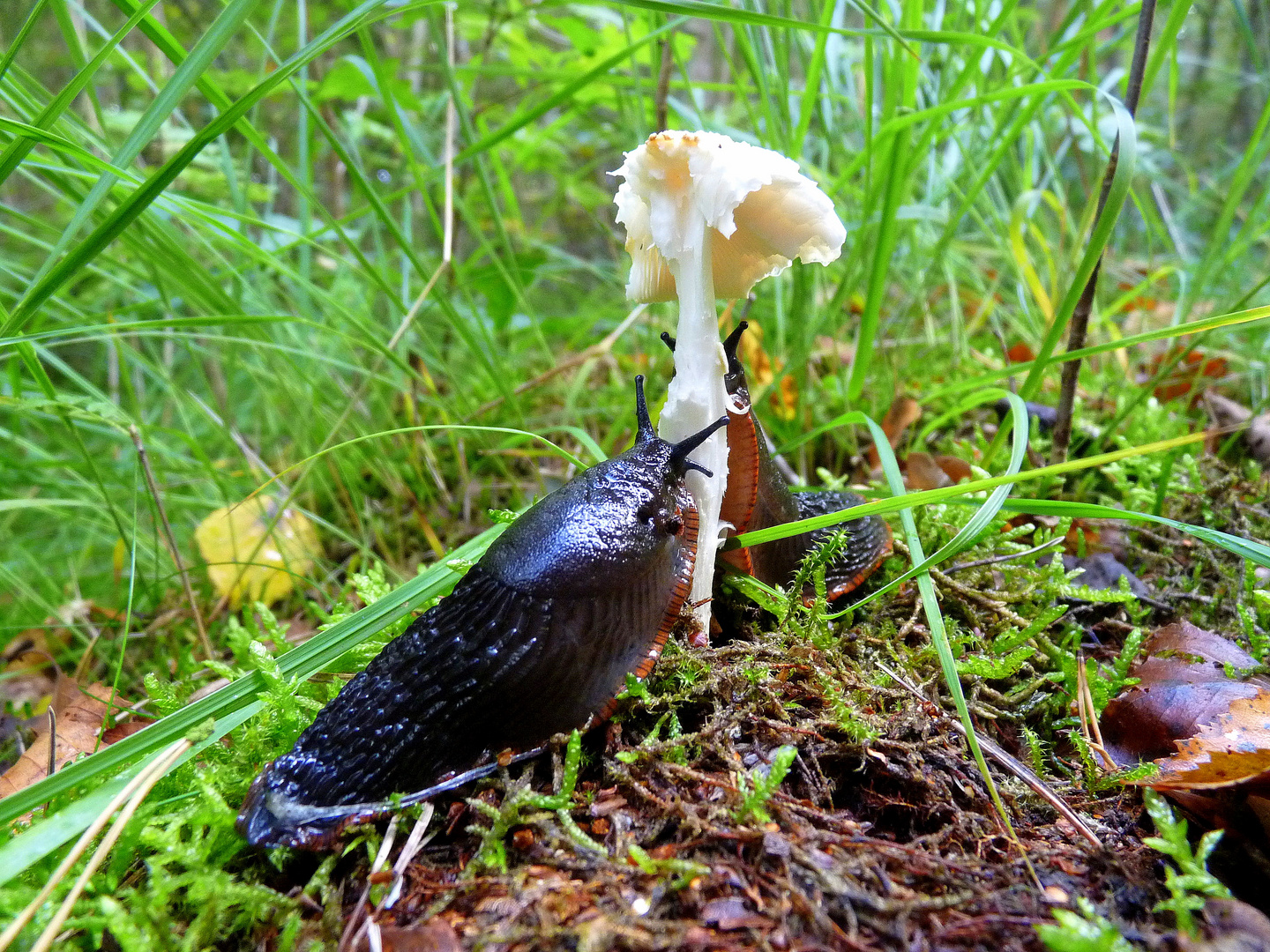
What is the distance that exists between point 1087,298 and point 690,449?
5.75ft

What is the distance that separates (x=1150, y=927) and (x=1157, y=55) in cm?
259

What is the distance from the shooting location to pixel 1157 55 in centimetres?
237

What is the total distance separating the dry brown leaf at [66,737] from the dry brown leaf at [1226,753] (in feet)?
8.94

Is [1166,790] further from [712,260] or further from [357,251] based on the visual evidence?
[357,251]

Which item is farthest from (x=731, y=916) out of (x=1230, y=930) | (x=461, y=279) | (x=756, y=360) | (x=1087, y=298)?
(x=461, y=279)

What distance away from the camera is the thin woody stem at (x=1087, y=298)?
2295 millimetres

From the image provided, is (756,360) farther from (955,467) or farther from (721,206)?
(721,206)

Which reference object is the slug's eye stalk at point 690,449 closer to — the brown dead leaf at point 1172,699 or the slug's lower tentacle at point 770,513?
the slug's lower tentacle at point 770,513

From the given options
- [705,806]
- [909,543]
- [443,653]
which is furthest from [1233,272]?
[443,653]

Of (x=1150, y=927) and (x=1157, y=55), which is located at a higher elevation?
(x=1157, y=55)

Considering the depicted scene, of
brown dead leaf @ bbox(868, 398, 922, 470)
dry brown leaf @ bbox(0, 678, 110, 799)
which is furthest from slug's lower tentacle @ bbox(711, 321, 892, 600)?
dry brown leaf @ bbox(0, 678, 110, 799)

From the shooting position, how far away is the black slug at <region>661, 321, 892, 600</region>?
1957 mm

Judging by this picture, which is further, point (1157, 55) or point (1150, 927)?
point (1157, 55)

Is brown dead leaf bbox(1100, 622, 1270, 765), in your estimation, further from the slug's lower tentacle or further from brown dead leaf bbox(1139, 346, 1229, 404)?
brown dead leaf bbox(1139, 346, 1229, 404)
